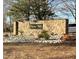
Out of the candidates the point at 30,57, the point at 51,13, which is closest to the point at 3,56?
the point at 30,57

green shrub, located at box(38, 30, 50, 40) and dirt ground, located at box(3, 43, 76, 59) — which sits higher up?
green shrub, located at box(38, 30, 50, 40)

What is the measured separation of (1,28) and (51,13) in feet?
1.91

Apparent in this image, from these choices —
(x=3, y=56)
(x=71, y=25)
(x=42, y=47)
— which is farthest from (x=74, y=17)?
(x=3, y=56)

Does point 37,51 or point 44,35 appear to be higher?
point 44,35

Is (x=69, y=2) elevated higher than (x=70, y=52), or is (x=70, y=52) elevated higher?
(x=69, y=2)

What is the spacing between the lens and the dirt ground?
5.57 m

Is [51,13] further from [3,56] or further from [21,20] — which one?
[3,56]

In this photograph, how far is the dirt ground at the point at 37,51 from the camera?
5566 mm

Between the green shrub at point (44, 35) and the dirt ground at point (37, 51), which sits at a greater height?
the green shrub at point (44, 35)

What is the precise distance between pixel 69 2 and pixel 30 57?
752mm

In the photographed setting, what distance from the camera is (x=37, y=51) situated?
558 centimetres

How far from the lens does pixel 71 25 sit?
5.54m

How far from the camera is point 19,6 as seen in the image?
18.4 feet

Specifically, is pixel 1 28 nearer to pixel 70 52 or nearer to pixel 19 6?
pixel 19 6
